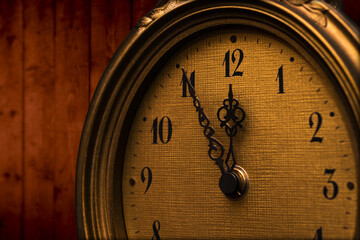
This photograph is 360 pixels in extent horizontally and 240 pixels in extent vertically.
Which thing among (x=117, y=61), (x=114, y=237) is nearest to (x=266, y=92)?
(x=117, y=61)

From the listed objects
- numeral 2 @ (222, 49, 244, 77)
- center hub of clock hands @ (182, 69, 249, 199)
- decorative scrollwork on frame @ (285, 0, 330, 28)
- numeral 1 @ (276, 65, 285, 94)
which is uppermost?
decorative scrollwork on frame @ (285, 0, 330, 28)

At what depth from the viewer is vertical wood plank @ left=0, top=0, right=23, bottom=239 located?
51.4 inches

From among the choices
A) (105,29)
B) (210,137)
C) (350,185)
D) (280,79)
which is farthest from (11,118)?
(350,185)

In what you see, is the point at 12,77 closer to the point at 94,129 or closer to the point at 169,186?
the point at 94,129

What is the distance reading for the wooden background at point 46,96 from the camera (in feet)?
4.05

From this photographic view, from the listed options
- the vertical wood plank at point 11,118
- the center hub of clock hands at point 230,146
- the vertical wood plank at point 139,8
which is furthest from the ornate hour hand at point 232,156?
the vertical wood plank at point 11,118

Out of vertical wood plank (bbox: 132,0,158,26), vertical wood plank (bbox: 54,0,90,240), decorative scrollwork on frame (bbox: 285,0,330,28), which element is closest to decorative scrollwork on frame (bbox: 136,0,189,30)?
decorative scrollwork on frame (bbox: 285,0,330,28)

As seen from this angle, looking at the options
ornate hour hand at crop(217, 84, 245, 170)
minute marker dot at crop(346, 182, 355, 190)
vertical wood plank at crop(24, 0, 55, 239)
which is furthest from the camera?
vertical wood plank at crop(24, 0, 55, 239)

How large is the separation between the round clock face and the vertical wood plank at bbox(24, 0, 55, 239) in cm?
49

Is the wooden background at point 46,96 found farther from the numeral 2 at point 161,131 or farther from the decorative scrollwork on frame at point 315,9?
the decorative scrollwork on frame at point 315,9

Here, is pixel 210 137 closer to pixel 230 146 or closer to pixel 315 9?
pixel 230 146

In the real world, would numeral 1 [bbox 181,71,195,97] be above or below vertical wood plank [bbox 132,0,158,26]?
below

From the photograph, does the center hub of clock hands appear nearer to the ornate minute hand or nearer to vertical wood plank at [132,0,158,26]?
the ornate minute hand

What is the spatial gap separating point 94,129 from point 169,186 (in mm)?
181
